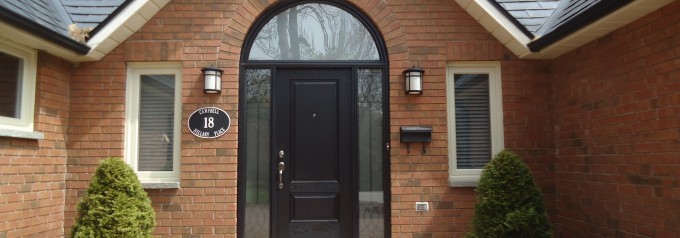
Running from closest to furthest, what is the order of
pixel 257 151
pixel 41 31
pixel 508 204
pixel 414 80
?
pixel 41 31, pixel 508 204, pixel 414 80, pixel 257 151

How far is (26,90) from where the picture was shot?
17.2 ft

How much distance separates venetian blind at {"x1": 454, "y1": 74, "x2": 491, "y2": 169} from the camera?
6137 millimetres

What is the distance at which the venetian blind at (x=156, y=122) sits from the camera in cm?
600

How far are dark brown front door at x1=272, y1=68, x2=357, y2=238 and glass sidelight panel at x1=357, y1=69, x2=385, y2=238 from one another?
0.13m

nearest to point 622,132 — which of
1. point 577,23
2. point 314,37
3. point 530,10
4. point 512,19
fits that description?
point 577,23

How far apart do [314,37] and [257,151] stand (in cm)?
158

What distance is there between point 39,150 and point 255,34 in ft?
8.88

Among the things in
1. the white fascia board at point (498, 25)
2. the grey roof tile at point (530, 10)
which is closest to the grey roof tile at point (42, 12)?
the white fascia board at point (498, 25)

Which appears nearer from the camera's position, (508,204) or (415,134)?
(508,204)

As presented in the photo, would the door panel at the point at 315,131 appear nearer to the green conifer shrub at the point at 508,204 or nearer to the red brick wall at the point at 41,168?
the green conifer shrub at the point at 508,204

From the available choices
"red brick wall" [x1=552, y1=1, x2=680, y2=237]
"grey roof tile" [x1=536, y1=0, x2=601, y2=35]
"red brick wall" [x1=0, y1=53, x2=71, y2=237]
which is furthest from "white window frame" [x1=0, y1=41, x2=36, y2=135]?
"red brick wall" [x1=552, y1=1, x2=680, y2=237]

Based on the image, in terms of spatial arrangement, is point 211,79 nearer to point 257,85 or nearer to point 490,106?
point 257,85

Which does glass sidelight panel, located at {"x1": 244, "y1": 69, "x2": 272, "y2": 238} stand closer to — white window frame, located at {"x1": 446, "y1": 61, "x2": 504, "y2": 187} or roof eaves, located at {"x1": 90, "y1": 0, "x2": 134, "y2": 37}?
roof eaves, located at {"x1": 90, "y1": 0, "x2": 134, "y2": 37}

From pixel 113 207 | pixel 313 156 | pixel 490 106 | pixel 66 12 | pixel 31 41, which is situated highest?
pixel 66 12
